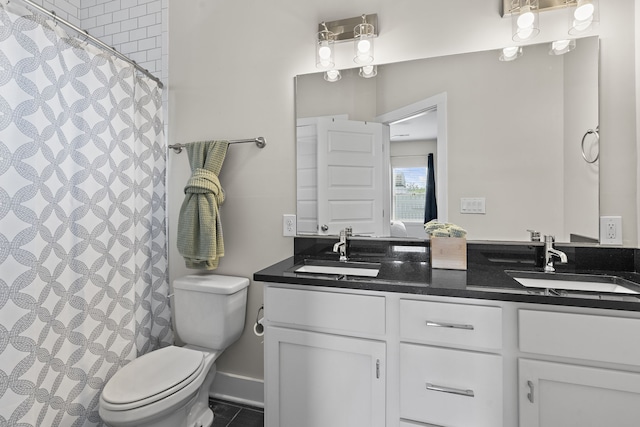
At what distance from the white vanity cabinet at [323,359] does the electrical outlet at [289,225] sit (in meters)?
0.53

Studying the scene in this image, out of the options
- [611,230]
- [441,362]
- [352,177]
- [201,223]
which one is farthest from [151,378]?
[611,230]

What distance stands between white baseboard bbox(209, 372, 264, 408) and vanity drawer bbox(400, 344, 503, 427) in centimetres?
105

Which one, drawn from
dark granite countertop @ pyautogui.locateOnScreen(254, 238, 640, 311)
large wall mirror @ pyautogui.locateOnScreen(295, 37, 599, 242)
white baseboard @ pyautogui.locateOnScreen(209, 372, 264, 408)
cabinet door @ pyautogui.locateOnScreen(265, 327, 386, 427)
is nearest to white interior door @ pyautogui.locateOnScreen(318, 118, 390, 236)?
large wall mirror @ pyautogui.locateOnScreen(295, 37, 599, 242)

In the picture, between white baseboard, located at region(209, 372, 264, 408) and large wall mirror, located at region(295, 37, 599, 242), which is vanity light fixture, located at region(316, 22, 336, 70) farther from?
white baseboard, located at region(209, 372, 264, 408)

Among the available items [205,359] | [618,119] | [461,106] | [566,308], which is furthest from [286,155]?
[618,119]

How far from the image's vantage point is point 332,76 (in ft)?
5.69

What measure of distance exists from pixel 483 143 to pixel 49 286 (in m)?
2.02

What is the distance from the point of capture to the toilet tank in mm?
1684

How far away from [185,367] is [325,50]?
1.75 m

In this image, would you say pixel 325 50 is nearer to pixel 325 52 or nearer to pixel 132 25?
pixel 325 52

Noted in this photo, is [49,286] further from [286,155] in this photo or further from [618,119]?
[618,119]

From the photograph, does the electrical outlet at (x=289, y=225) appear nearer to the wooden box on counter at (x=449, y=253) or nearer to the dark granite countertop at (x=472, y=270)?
the dark granite countertop at (x=472, y=270)

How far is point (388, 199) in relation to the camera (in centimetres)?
166

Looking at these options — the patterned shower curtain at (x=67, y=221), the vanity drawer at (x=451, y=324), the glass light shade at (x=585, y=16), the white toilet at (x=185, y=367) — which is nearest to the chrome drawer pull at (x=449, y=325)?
the vanity drawer at (x=451, y=324)
